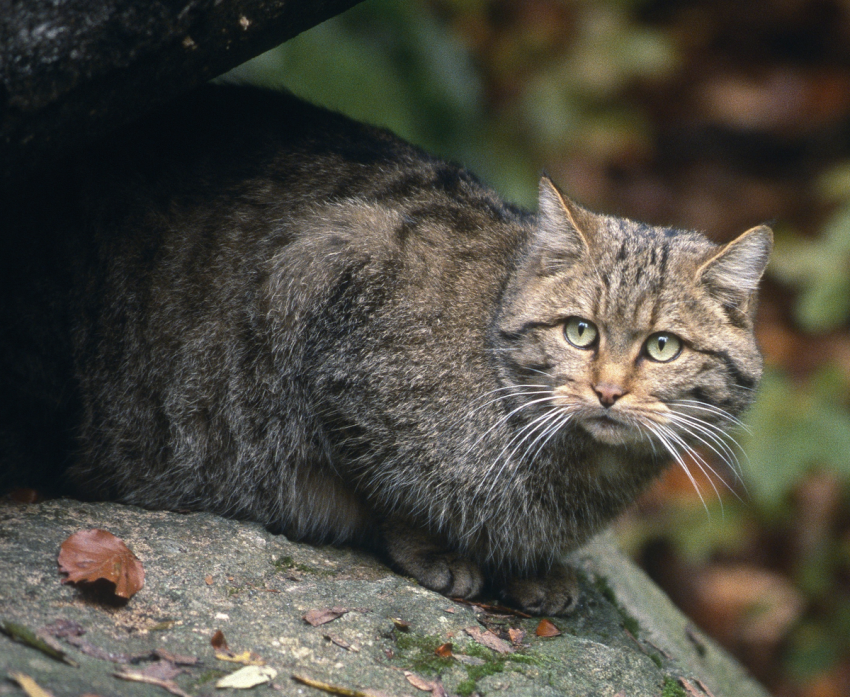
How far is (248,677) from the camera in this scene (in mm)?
2381

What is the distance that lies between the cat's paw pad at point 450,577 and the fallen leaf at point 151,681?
1.35 metres

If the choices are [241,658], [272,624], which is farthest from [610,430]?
[241,658]

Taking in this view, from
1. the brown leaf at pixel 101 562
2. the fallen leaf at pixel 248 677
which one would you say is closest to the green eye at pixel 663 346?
the fallen leaf at pixel 248 677

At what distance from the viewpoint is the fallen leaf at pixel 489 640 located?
300 cm

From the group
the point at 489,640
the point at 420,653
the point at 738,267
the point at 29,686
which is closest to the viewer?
the point at 29,686

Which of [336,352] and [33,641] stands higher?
[336,352]

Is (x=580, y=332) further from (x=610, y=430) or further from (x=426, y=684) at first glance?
(x=426, y=684)

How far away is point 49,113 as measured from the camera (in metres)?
2.58

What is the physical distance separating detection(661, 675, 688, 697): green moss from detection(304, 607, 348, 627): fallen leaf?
3.66 feet

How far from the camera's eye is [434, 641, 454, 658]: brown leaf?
9.30 feet

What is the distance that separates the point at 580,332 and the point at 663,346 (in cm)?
30

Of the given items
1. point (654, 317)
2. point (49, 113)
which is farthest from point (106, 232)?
point (654, 317)

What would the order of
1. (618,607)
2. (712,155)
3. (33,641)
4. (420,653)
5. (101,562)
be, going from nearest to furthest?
1. (33,641)
2. (101,562)
3. (420,653)
4. (618,607)
5. (712,155)

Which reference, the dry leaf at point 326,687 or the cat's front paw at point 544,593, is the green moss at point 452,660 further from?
the cat's front paw at point 544,593
